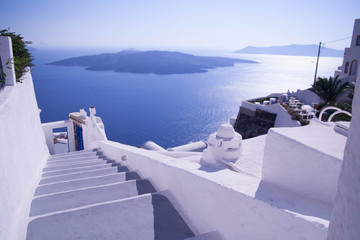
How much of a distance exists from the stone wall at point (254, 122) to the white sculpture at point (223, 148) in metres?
11.1

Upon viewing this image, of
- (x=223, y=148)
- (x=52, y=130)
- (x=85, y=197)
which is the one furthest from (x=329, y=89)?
(x=52, y=130)

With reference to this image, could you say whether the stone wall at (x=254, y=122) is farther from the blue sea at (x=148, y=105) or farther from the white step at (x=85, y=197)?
the blue sea at (x=148, y=105)

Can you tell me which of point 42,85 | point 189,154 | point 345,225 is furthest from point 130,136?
point 42,85

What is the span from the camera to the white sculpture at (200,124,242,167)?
5762 millimetres

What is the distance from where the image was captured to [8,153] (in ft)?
10.7

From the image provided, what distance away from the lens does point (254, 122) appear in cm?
1755

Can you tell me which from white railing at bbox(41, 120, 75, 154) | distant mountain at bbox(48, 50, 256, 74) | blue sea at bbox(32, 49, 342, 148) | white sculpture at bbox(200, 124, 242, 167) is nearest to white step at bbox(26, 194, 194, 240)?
white sculpture at bbox(200, 124, 242, 167)

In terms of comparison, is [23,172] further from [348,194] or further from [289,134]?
[348,194]

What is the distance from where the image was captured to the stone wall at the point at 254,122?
54.4 feet

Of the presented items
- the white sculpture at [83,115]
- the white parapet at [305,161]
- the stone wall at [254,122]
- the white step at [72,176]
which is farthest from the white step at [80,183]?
the stone wall at [254,122]

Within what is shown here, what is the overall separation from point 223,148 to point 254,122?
12.5 metres

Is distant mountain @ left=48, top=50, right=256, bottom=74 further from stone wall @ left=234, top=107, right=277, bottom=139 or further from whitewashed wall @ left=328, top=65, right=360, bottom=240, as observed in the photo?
whitewashed wall @ left=328, top=65, right=360, bottom=240

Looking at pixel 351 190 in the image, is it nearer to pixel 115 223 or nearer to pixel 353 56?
pixel 115 223

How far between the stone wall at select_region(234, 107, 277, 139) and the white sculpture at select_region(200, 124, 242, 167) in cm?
1114
